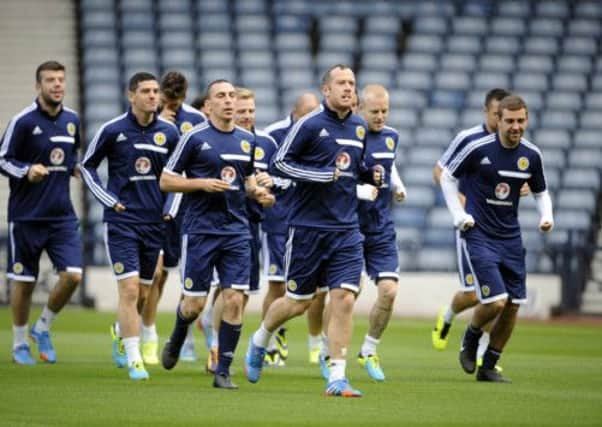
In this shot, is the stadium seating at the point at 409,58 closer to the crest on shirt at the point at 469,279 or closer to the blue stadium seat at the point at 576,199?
the blue stadium seat at the point at 576,199

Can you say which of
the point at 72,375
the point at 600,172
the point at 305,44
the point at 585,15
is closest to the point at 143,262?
the point at 72,375

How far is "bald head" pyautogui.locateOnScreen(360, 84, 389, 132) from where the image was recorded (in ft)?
44.0

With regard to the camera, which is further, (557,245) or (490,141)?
(557,245)

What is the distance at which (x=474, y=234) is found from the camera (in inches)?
501

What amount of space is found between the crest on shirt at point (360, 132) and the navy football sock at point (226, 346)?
70.9 inches

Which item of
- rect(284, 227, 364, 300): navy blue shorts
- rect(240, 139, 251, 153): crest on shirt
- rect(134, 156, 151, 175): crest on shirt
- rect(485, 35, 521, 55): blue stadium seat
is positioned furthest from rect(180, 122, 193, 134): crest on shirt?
rect(485, 35, 521, 55): blue stadium seat

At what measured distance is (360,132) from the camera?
37.6 feet

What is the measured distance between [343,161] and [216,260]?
1.41 metres

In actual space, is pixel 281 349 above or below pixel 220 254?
below

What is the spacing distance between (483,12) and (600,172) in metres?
5.41

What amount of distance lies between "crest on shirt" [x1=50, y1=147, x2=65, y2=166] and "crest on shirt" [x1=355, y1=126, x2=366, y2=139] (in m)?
3.48

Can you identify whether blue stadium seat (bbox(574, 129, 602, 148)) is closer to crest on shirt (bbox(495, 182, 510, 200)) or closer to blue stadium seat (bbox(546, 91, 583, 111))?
blue stadium seat (bbox(546, 91, 583, 111))

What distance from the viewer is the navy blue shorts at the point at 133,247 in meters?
12.6

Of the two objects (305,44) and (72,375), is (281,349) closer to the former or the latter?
(72,375)
